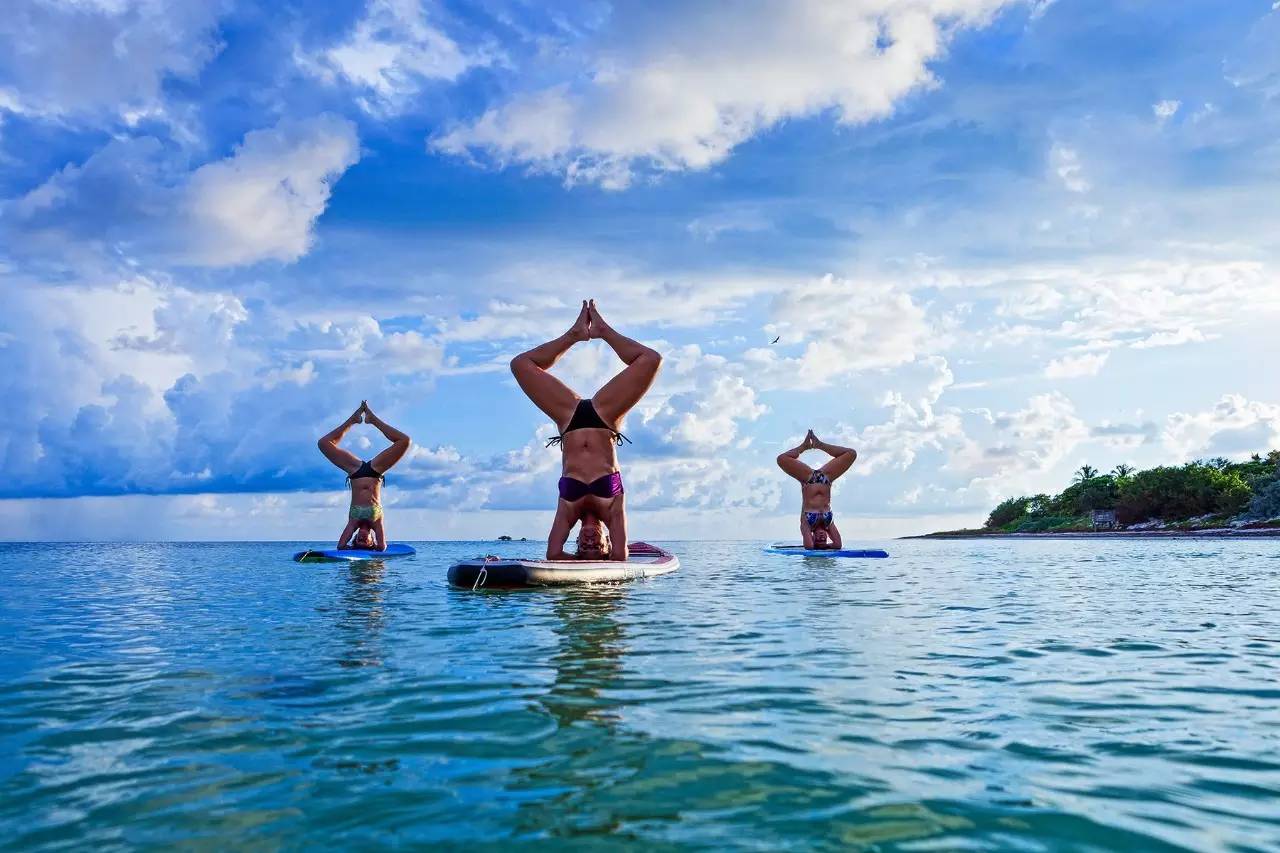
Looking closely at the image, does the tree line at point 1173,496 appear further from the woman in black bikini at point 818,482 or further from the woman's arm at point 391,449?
the woman's arm at point 391,449

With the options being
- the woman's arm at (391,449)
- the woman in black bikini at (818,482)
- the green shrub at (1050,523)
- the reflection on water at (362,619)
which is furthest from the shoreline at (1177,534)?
the reflection on water at (362,619)

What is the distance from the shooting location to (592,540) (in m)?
19.8

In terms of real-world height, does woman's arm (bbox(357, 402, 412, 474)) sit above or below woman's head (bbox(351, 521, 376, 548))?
above

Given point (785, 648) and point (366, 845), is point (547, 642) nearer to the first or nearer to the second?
point (785, 648)

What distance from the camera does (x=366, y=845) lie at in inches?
142

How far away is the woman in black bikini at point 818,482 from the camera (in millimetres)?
35031

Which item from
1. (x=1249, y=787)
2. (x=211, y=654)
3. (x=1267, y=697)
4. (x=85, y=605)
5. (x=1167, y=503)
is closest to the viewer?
(x=1249, y=787)

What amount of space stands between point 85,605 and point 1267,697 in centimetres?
1759

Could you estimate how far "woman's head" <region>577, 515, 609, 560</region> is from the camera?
19547mm

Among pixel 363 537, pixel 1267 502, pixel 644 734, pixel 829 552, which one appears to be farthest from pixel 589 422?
pixel 1267 502

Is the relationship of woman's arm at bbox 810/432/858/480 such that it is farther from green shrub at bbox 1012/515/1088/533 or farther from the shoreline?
green shrub at bbox 1012/515/1088/533

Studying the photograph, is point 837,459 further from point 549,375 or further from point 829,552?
point 549,375

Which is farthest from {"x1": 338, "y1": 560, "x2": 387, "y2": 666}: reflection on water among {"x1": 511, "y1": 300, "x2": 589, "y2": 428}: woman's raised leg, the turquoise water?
{"x1": 511, "y1": 300, "x2": 589, "y2": 428}: woman's raised leg

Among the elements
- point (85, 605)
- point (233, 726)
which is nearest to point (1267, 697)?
point (233, 726)
